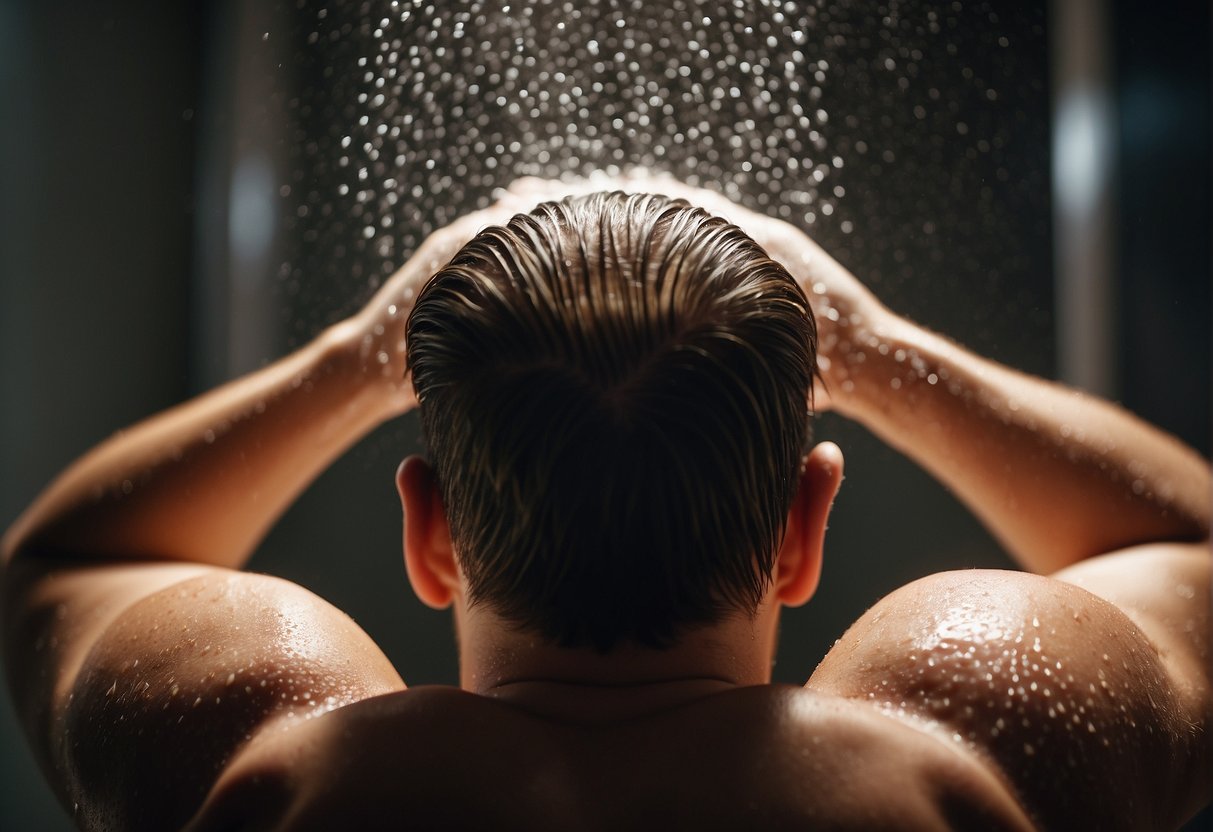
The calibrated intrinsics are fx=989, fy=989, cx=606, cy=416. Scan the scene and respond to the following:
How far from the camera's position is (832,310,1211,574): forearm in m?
0.55

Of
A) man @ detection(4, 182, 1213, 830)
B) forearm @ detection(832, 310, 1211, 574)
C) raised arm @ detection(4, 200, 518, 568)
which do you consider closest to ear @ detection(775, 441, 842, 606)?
man @ detection(4, 182, 1213, 830)

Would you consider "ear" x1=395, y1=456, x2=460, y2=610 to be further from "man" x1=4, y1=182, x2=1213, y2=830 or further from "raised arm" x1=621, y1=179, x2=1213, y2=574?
"raised arm" x1=621, y1=179, x2=1213, y2=574

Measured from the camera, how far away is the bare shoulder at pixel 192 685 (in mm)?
409

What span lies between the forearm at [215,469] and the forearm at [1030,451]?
0.31m

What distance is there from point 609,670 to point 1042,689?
17cm

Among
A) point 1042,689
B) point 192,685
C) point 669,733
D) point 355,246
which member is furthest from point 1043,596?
point 355,246

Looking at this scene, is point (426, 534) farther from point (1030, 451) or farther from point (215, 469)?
point (1030, 451)

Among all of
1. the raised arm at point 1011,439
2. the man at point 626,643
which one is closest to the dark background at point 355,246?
the raised arm at point 1011,439

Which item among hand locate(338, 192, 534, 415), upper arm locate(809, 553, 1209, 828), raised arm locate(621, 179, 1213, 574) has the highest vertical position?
hand locate(338, 192, 534, 415)

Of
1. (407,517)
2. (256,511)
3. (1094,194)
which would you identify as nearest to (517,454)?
(407,517)

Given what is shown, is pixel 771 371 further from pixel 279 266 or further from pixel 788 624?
pixel 279 266

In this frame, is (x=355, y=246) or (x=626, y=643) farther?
(x=355, y=246)

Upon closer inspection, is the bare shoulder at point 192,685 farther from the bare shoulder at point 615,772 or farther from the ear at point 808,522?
the ear at point 808,522

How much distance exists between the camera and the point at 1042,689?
1.29 ft
